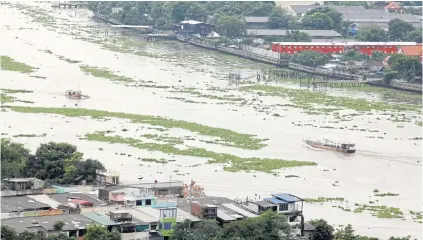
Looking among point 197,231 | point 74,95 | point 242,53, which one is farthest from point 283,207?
point 242,53

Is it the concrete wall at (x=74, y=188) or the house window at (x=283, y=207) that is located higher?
the house window at (x=283, y=207)

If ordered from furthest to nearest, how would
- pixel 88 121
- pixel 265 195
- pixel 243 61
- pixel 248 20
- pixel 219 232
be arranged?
pixel 248 20, pixel 243 61, pixel 88 121, pixel 265 195, pixel 219 232

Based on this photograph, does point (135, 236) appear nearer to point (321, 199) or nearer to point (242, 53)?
point (321, 199)

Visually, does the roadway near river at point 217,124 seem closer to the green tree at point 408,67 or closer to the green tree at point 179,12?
the green tree at point 408,67

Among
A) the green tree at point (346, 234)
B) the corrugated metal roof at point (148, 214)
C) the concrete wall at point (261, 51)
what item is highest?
the corrugated metal roof at point (148, 214)

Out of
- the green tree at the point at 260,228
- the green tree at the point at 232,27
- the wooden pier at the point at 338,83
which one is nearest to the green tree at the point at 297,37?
the green tree at the point at 232,27

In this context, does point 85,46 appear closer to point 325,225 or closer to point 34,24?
point 34,24

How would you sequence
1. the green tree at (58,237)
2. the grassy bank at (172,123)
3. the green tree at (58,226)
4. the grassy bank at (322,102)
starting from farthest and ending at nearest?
the grassy bank at (322,102) < the grassy bank at (172,123) < the green tree at (58,226) < the green tree at (58,237)

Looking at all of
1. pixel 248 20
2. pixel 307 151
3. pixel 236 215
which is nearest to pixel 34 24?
pixel 248 20
